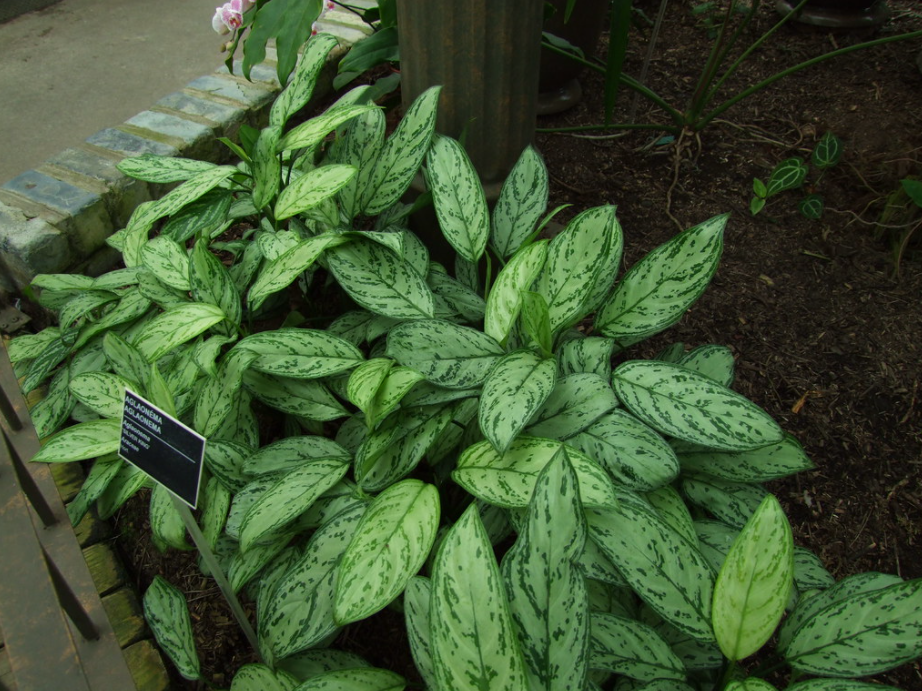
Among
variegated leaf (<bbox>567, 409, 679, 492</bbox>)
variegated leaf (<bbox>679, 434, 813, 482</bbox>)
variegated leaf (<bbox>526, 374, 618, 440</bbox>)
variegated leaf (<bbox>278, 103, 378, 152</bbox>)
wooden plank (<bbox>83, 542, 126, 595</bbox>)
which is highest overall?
variegated leaf (<bbox>278, 103, 378, 152</bbox>)

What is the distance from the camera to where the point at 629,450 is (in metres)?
0.90

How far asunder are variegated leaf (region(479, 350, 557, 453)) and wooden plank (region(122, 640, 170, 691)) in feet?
2.27

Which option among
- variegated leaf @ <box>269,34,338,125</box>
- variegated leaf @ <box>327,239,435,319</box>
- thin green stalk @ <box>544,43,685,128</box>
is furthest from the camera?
thin green stalk @ <box>544,43,685,128</box>

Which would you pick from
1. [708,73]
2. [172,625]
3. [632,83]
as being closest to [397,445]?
[172,625]

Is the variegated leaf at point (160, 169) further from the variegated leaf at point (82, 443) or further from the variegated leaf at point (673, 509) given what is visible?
the variegated leaf at point (673, 509)

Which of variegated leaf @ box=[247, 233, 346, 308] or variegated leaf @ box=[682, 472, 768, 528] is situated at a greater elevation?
variegated leaf @ box=[247, 233, 346, 308]

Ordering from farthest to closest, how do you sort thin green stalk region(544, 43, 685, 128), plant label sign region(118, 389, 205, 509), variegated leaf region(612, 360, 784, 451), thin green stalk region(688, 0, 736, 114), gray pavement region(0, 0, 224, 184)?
1. gray pavement region(0, 0, 224, 184)
2. thin green stalk region(688, 0, 736, 114)
3. thin green stalk region(544, 43, 685, 128)
4. variegated leaf region(612, 360, 784, 451)
5. plant label sign region(118, 389, 205, 509)

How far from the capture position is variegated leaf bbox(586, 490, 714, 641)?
2.56 feet

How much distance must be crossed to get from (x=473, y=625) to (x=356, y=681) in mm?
290

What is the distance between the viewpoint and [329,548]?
92 cm

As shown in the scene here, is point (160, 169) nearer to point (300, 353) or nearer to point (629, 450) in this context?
point (300, 353)

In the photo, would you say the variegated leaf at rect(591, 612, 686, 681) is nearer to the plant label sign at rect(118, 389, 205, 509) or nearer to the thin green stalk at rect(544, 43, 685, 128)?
Answer: the plant label sign at rect(118, 389, 205, 509)

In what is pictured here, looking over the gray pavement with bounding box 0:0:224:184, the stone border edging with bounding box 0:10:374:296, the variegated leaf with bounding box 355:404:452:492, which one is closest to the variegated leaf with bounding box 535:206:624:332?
the variegated leaf with bounding box 355:404:452:492

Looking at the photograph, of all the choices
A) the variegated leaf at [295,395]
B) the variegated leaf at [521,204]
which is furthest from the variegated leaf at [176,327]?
the variegated leaf at [521,204]
